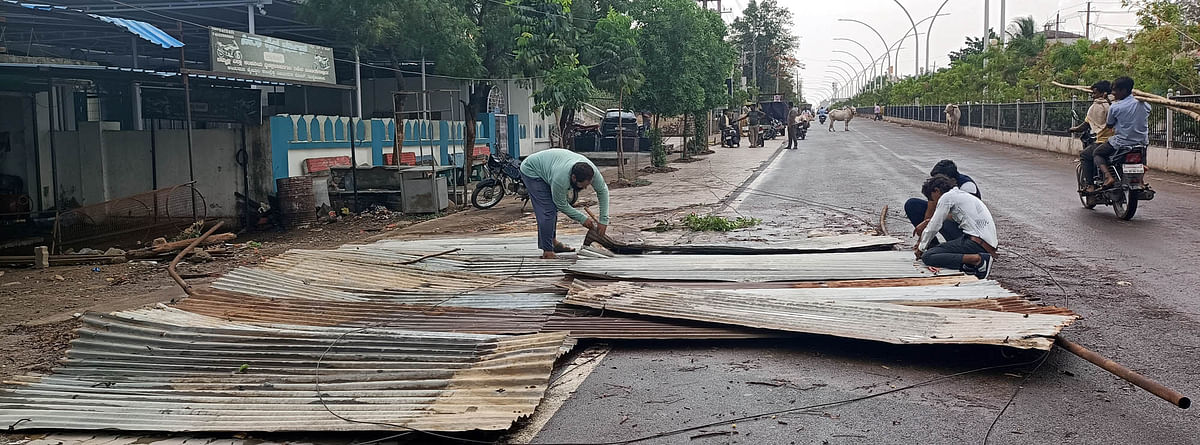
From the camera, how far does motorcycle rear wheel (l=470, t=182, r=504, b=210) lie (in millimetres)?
17031

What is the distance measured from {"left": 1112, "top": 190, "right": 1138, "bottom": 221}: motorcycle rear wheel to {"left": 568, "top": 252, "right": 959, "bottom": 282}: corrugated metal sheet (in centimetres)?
460

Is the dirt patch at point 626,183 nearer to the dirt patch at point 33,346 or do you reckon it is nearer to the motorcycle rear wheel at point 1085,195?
the motorcycle rear wheel at point 1085,195

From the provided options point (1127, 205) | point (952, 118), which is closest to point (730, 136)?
point (952, 118)

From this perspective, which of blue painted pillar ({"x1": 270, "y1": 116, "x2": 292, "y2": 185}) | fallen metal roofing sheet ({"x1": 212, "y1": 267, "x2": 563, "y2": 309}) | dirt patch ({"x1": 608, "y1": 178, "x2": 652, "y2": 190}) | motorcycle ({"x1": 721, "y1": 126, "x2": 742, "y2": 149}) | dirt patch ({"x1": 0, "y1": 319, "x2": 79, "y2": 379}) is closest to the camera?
dirt patch ({"x1": 0, "y1": 319, "x2": 79, "y2": 379})

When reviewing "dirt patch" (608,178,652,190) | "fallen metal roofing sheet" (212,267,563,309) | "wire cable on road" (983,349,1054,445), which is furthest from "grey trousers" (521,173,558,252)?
"dirt patch" (608,178,652,190)

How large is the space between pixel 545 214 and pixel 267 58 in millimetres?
8804

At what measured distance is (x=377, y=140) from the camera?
2122cm

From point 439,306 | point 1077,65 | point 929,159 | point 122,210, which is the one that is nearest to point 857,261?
point 439,306

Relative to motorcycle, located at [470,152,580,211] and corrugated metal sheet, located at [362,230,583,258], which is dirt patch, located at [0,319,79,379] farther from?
motorcycle, located at [470,152,580,211]

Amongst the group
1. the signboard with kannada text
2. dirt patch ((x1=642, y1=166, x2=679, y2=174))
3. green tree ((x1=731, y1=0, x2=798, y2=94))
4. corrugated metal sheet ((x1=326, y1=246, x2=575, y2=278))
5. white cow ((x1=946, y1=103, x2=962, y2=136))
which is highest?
green tree ((x1=731, y1=0, x2=798, y2=94))

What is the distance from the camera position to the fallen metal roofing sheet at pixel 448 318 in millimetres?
5926

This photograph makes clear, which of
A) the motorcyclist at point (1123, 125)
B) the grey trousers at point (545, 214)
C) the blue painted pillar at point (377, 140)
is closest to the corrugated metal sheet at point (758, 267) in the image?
the grey trousers at point (545, 214)

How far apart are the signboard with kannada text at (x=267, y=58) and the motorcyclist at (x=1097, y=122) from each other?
1195cm

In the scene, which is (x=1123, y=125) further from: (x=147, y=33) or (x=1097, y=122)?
(x=147, y=33)
